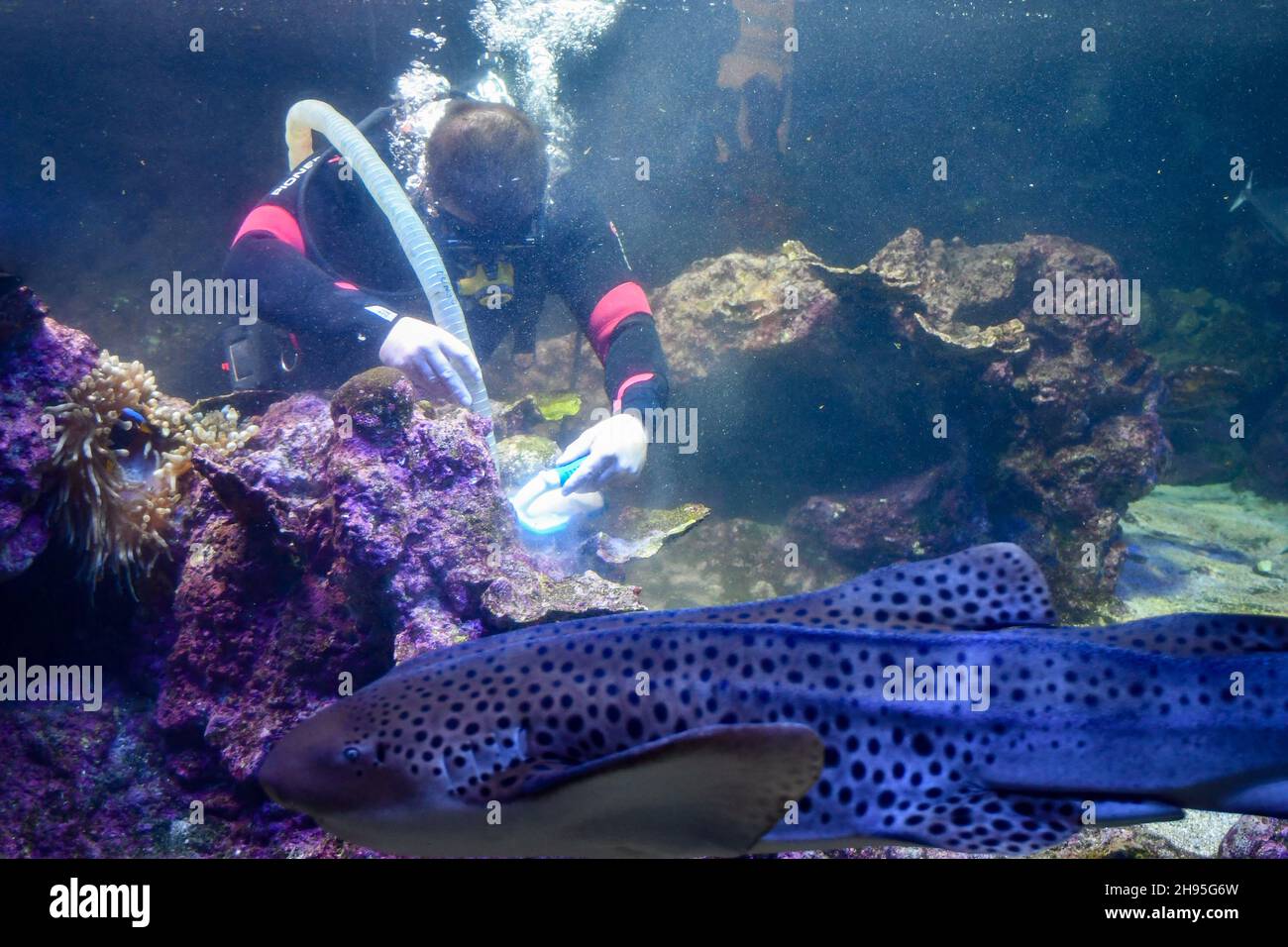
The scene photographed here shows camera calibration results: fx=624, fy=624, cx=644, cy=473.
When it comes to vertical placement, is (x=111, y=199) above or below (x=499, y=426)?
above

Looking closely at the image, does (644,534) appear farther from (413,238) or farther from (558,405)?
(558,405)

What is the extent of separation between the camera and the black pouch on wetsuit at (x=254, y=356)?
5.58 metres

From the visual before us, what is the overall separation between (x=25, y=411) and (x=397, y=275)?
2.86m

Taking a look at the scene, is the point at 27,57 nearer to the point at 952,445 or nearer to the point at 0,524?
the point at 0,524

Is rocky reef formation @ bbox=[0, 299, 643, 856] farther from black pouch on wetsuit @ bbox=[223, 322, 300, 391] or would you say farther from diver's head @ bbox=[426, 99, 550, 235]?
diver's head @ bbox=[426, 99, 550, 235]

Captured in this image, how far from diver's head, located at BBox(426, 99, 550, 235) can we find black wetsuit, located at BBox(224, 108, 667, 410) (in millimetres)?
249

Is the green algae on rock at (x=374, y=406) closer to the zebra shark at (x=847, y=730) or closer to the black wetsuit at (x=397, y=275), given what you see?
the black wetsuit at (x=397, y=275)

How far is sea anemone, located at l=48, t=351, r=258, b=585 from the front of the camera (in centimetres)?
340

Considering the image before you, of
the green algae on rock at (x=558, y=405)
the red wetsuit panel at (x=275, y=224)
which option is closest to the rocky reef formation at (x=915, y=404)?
the green algae on rock at (x=558, y=405)

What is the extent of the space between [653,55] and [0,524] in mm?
12295

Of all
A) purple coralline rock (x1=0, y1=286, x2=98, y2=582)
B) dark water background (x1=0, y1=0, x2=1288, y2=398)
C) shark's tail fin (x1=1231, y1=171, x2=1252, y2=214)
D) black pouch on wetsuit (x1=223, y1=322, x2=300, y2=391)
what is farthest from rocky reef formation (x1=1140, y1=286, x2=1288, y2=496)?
purple coralline rock (x1=0, y1=286, x2=98, y2=582)

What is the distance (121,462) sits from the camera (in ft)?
12.3

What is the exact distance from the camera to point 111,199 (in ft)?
28.3
